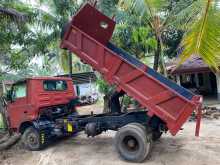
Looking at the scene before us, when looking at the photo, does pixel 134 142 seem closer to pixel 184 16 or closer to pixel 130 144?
pixel 130 144

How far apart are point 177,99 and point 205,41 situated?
256 centimetres

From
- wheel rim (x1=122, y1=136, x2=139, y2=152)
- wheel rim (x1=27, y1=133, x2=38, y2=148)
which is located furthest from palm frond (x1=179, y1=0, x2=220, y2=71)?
wheel rim (x1=27, y1=133, x2=38, y2=148)

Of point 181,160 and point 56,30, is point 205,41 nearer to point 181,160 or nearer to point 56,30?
point 181,160

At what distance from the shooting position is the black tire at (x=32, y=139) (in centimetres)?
910

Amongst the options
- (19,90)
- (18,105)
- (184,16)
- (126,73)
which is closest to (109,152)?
(126,73)

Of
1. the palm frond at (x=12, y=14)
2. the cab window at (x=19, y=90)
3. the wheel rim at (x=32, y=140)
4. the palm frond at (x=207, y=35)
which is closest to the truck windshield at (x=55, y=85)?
the cab window at (x=19, y=90)

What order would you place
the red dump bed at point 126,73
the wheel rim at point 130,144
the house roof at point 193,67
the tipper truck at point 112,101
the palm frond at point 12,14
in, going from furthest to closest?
the house roof at point 193,67
the palm frond at point 12,14
the wheel rim at point 130,144
the tipper truck at point 112,101
the red dump bed at point 126,73

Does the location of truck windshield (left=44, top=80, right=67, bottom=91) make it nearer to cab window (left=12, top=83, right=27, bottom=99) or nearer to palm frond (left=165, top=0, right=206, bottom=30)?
cab window (left=12, top=83, right=27, bottom=99)

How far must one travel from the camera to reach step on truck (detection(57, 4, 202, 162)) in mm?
7012

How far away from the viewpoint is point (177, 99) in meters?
6.96

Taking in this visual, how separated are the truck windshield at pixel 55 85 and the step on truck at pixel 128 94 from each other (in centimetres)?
142

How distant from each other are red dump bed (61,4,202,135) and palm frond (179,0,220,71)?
2258 mm

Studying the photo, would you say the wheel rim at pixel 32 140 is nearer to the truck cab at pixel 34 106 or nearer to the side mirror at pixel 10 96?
the truck cab at pixel 34 106

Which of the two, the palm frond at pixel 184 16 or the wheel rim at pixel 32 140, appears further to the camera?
the wheel rim at pixel 32 140
